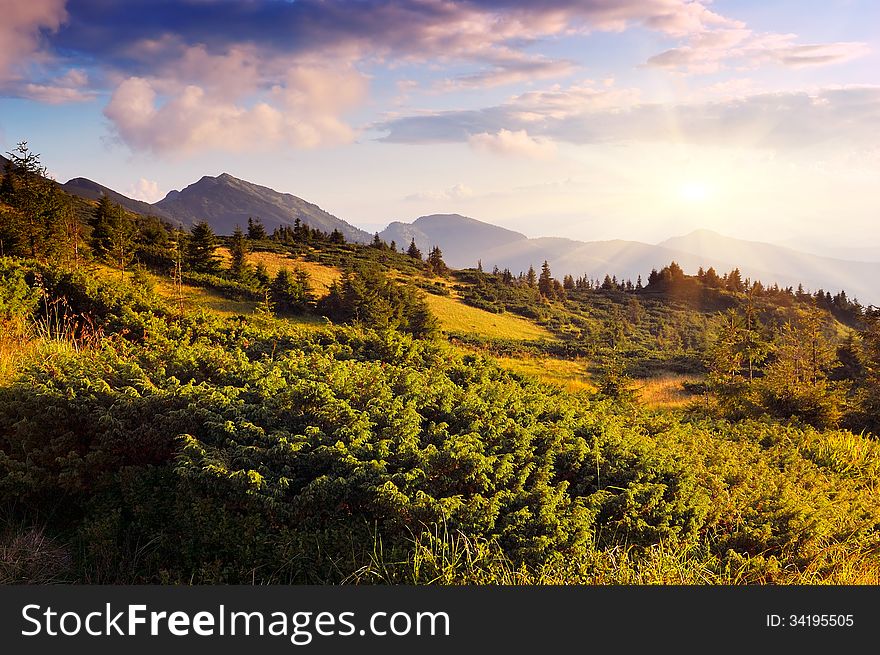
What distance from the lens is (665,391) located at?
88.2ft

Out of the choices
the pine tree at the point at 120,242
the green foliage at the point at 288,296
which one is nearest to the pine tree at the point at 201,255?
the pine tree at the point at 120,242

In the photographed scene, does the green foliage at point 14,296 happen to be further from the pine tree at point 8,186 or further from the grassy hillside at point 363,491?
the pine tree at point 8,186

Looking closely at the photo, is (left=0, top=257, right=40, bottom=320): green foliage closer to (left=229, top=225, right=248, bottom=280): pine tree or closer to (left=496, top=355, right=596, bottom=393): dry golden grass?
(left=496, top=355, right=596, bottom=393): dry golden grass

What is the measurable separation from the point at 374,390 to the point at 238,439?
1261mm

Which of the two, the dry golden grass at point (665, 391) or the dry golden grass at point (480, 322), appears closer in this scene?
the dry golden grass at point (665, 391)

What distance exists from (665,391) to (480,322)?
16.7 metres

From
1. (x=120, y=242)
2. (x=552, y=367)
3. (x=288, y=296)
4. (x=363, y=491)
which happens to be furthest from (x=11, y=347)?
(x=552, y=367)

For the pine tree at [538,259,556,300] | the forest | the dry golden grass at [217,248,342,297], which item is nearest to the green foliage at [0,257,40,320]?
the forest

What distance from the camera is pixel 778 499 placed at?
4957 mm

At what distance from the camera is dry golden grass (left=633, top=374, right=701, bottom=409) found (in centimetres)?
2286

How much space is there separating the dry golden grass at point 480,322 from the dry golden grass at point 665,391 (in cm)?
1055

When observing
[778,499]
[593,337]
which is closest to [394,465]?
[778,499]

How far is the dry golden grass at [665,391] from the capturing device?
22.9 meters

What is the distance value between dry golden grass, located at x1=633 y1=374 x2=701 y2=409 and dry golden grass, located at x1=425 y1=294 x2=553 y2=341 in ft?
34.6
